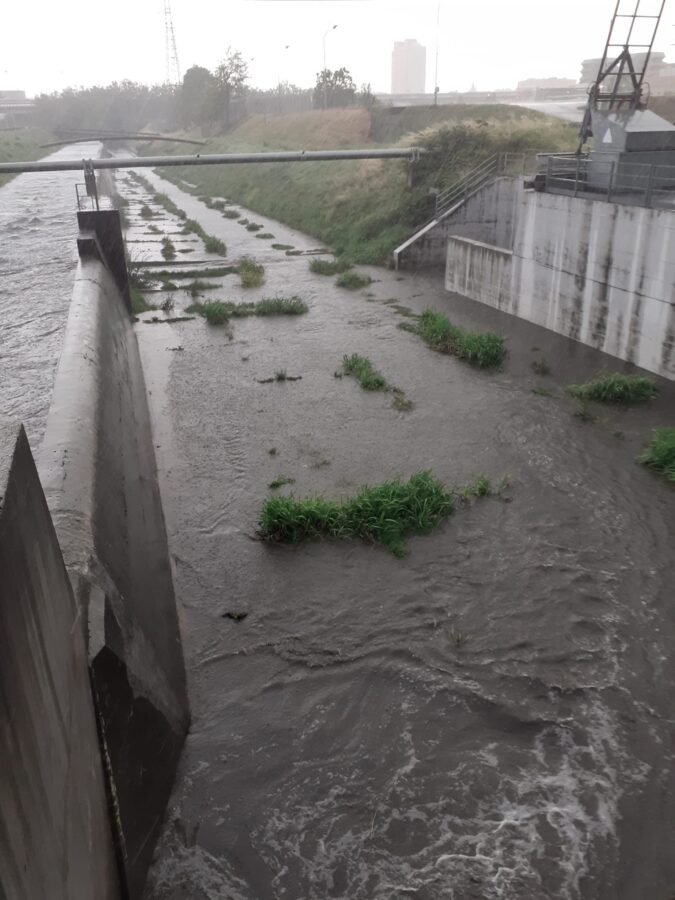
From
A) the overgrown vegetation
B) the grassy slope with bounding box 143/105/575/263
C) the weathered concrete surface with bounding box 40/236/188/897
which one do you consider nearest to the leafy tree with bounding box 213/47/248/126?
the grassy slope with bounding box 143/105/575/263

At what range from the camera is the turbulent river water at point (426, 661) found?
5977mm

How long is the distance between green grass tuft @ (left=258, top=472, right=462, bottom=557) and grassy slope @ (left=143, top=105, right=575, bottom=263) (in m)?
18.5

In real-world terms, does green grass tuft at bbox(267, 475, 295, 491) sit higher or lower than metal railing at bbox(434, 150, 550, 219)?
lower

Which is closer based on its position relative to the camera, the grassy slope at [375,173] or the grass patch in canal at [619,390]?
the grass patch in canal at [619,390]

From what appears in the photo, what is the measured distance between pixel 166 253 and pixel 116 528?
24.5 meters

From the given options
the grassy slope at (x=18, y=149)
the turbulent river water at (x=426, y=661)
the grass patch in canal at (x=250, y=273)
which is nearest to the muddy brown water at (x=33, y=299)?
Answer: the turbulent river water at (x=426, y=661)

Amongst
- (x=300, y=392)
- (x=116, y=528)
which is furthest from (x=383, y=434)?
(x=116, y=528)

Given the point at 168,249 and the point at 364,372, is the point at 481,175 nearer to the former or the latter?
the point at 364,372

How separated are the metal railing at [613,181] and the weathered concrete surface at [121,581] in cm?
1148

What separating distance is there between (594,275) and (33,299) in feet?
45.4

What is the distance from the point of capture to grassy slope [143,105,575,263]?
2794 centimetres

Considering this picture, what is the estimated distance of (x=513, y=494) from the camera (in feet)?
37.0

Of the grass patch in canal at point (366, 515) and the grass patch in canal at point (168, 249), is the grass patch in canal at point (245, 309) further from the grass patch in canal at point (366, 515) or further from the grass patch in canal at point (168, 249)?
Result: the grass patch in canal at point (366, 515)

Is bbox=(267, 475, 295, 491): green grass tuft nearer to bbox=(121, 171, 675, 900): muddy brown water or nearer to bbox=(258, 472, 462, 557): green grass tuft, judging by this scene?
bbox=(121, 171, 675, 900): muddy brown water
